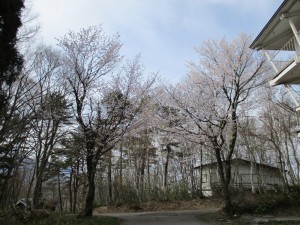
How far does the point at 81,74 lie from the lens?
17.5 metres

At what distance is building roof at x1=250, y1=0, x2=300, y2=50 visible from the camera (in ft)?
42.6

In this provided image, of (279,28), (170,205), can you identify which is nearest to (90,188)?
(170,205)

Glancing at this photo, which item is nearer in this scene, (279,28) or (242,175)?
(279,28)

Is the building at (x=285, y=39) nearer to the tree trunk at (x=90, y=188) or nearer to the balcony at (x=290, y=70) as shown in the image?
the balcony at (x=290, y=70)

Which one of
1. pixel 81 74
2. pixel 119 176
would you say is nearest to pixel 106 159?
pixel 119 176

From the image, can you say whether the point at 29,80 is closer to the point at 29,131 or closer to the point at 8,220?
the point at 29,131

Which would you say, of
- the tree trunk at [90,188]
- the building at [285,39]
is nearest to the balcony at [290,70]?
the building at [285,39]

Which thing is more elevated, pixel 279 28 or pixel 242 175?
pixel 279 28

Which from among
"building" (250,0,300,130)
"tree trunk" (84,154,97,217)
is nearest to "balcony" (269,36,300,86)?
"building" (250,0,300,130)

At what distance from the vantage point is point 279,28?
14.8 meters

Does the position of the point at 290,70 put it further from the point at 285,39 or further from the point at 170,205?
the point at 170,205

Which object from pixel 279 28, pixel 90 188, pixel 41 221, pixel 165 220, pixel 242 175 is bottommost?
pixel 165 220

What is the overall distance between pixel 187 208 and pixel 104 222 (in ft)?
34.5

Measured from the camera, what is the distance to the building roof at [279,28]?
42.6ft
